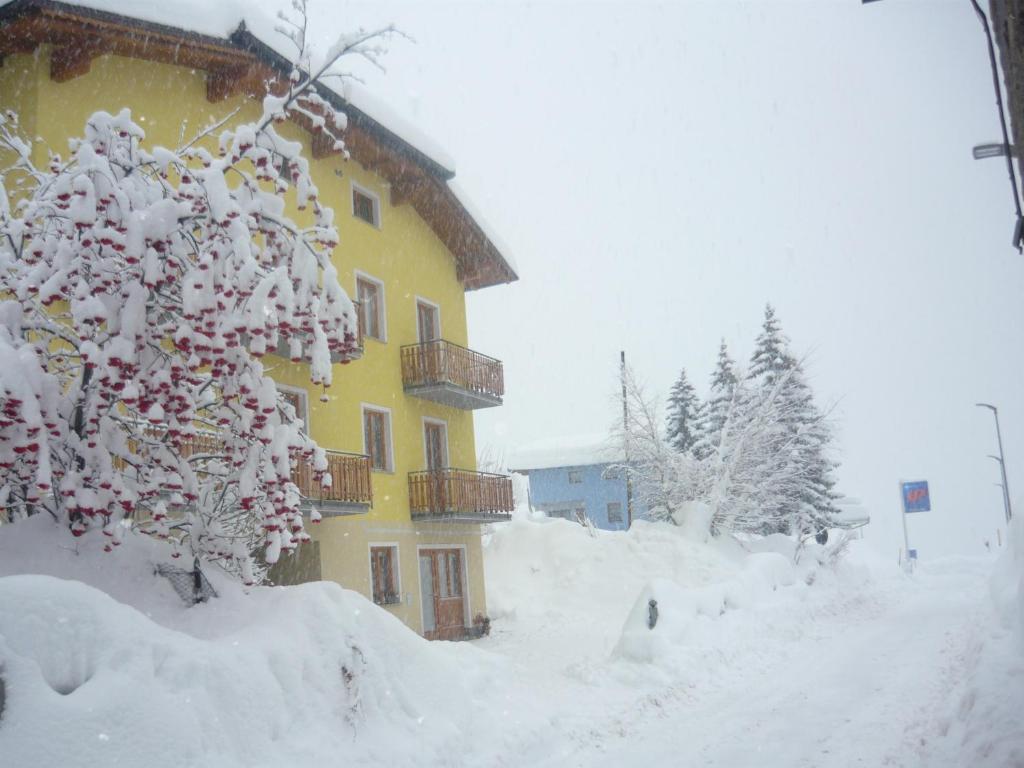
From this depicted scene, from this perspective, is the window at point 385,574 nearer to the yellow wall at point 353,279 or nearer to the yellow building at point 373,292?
the yellow building at point 373,292

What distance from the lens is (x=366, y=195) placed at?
2108 cm

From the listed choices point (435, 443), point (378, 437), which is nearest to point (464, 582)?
point (435, 443)

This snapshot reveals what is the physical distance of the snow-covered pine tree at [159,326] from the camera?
764 cm

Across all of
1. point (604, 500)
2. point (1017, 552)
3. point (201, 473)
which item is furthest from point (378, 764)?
point (604, 500)

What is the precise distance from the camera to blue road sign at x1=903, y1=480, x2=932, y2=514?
37.0 meters

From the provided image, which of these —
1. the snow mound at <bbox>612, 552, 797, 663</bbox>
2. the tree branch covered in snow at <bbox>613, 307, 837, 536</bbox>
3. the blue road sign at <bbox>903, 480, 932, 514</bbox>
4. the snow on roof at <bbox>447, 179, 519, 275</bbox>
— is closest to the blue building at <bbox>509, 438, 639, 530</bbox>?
the tree branch covered in snow at <bbox>613, 307, 837, 536</bbox>

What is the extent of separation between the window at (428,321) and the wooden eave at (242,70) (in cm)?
224

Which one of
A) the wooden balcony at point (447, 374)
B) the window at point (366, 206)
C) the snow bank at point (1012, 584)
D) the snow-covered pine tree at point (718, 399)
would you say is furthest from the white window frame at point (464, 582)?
the snow-covered pine tree at point (718, 399)

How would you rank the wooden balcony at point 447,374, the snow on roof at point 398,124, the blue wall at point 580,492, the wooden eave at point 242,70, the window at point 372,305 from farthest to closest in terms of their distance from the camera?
the blue wall at point 580,492 < the wooden balcony at point 447,374 < the window at point 372,305 < the snow on roof at point 398,124 < the wooden eave at point 242,70

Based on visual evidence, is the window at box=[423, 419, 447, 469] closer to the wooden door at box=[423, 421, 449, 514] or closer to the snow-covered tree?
the wooden door at box=[423, 421, 449, 514]

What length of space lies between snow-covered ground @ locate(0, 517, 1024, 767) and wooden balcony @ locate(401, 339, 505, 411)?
7.00m

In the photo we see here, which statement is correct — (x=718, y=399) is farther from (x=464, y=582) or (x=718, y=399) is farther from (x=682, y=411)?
(x=464, y=582)

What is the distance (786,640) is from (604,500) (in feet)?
120

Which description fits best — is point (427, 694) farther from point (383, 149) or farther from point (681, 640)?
point (383, 149)
